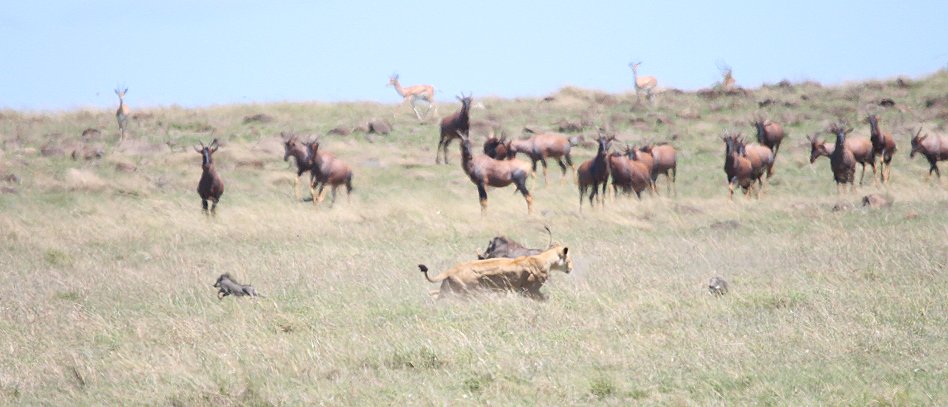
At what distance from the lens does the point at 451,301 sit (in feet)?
32.9

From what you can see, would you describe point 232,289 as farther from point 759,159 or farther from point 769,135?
point 769,135

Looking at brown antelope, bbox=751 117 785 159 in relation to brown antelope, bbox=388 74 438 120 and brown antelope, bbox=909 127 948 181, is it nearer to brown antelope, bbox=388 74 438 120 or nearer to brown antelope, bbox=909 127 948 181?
brown antelope, bbox=909 127 948 181

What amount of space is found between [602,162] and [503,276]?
12450mm

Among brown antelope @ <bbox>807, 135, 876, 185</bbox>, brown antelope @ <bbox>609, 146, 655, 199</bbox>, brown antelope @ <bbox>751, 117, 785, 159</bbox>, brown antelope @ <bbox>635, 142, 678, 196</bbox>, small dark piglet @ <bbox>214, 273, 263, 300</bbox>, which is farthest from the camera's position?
brown antelope @ <bbox>751, 117, 785, 159</bbox>

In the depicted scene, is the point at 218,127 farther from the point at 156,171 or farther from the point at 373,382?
the point at 373,382

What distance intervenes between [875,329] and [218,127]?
28.9 m

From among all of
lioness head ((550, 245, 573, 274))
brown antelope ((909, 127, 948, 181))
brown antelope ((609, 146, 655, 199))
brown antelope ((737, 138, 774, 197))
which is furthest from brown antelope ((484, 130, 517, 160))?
lioness head ((550, 245, 573, 274))

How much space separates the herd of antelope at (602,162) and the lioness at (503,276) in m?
10.7

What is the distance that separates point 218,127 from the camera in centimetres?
3484

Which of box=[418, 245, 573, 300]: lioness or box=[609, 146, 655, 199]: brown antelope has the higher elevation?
box=[418, 245, 573, 300]: lioness

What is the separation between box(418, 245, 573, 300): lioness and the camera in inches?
400

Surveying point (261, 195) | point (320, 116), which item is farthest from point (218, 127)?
point (261, 195)

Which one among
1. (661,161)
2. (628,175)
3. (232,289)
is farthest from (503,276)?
(661,161)

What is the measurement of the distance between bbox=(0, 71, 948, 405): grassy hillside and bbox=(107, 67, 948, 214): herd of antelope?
696 mm
